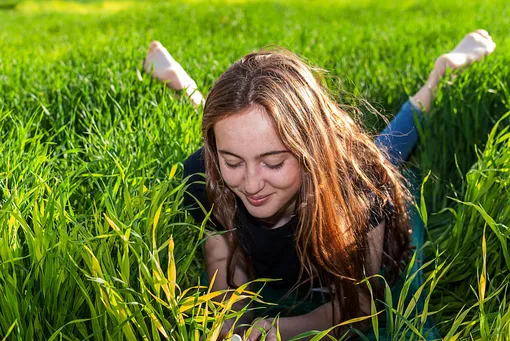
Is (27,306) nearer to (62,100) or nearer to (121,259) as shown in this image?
(121,259)

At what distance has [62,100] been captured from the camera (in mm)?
2996

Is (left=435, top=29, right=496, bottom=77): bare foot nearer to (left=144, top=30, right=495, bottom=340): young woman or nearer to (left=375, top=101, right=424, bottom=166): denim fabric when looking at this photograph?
(left=375, top=101, right=424, bottom=166): denim fabric

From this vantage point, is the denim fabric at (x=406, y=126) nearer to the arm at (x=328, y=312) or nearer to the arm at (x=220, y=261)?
the arm at (x=328, y=312)

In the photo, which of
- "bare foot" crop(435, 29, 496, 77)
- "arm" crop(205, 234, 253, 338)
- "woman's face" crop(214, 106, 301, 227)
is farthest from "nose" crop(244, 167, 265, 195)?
"bare foot" crop(435, 29, 496, 77)

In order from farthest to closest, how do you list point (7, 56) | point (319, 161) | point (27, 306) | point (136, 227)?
point (7, 56), point (319, 161), point (136, 227), point (27, 306)

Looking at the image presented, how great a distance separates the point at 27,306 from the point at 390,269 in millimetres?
1212

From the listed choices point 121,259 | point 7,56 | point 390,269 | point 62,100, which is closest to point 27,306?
point 121,259

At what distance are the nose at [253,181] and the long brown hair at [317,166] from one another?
0.10m

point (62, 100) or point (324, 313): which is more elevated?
point (62, 100)

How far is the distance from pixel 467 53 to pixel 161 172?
172 centimetres

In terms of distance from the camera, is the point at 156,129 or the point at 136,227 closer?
the point at 136,227

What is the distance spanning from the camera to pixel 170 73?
3.10m

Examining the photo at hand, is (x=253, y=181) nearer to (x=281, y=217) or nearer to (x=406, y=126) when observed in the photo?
(x=281, y=217)

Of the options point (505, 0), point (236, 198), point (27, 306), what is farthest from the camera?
point (505, 0)
